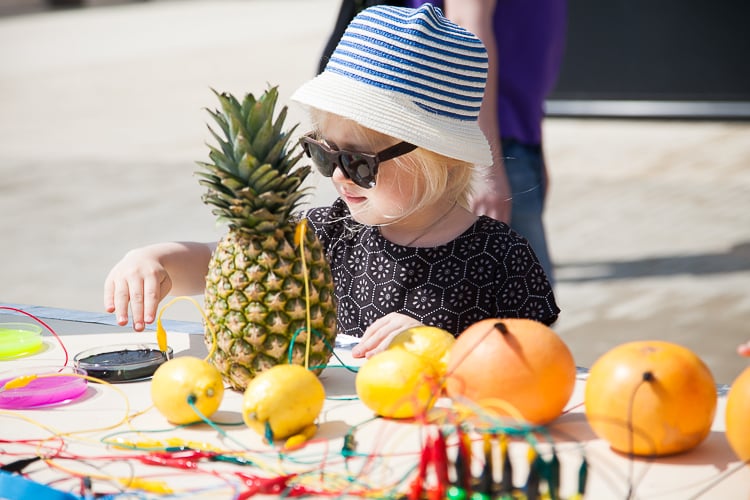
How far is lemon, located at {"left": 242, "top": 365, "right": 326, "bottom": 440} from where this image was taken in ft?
4.74

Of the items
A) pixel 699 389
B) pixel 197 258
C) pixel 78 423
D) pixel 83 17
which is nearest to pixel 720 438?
pixel 699 389

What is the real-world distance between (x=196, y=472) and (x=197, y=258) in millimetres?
942

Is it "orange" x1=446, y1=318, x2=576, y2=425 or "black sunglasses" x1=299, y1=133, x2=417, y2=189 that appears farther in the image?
"black sunglasses" x1=299, y1=133, x2=417, y2=189

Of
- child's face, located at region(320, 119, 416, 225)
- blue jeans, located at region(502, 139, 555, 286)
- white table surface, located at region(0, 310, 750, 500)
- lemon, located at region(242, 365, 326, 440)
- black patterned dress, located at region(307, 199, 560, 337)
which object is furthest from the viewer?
blue jeans, located at region(502, 139, 555, 286)

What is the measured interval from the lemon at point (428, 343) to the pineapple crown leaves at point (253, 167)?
29 centimetres

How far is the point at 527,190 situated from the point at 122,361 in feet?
6.17

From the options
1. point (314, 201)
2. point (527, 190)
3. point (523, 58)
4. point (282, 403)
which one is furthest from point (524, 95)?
point (314, 201)

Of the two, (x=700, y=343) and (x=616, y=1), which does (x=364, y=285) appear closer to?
(x=700, y=343)

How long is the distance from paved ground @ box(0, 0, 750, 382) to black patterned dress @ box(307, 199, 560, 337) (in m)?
0.62

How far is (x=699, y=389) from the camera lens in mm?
1369

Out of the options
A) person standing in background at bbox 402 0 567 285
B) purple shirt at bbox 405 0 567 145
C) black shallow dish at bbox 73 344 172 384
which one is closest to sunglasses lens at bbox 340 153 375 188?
black shallow dish at bbox 73 344 172 384

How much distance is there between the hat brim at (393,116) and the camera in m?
1.97

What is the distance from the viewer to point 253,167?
5.41ft

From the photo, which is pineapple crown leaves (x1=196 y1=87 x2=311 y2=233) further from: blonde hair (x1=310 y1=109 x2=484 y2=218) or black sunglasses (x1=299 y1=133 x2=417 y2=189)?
blonde hair (x1=310 y1=109 x2=484 y2=218)
